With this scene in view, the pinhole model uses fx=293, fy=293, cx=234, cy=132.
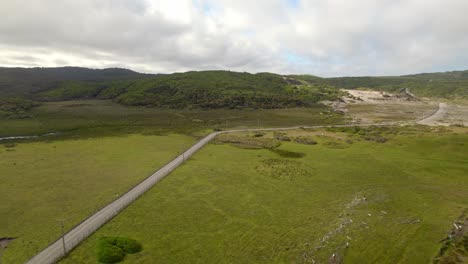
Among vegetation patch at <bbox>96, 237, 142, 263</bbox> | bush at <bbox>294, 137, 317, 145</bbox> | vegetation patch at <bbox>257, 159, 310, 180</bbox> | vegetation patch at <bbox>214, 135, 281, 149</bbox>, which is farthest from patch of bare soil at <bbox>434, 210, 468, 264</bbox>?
vegetation patch at <bbox>214, 135, 281, 149</bbox>

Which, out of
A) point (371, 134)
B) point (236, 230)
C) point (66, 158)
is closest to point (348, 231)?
point (236, 230)

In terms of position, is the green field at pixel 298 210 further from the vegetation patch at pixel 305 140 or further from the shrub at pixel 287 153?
the vegetation patch at pixel 305 140

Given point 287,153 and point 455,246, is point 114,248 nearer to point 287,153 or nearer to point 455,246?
point 455,246

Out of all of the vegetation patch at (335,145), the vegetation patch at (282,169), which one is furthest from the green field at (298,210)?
the vegetation patch at (335,145)

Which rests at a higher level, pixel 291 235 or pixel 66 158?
pixel 66 158

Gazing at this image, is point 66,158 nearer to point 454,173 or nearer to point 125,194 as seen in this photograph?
point 125,194

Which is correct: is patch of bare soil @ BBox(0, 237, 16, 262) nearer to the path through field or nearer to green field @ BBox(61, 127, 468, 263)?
the path through field
